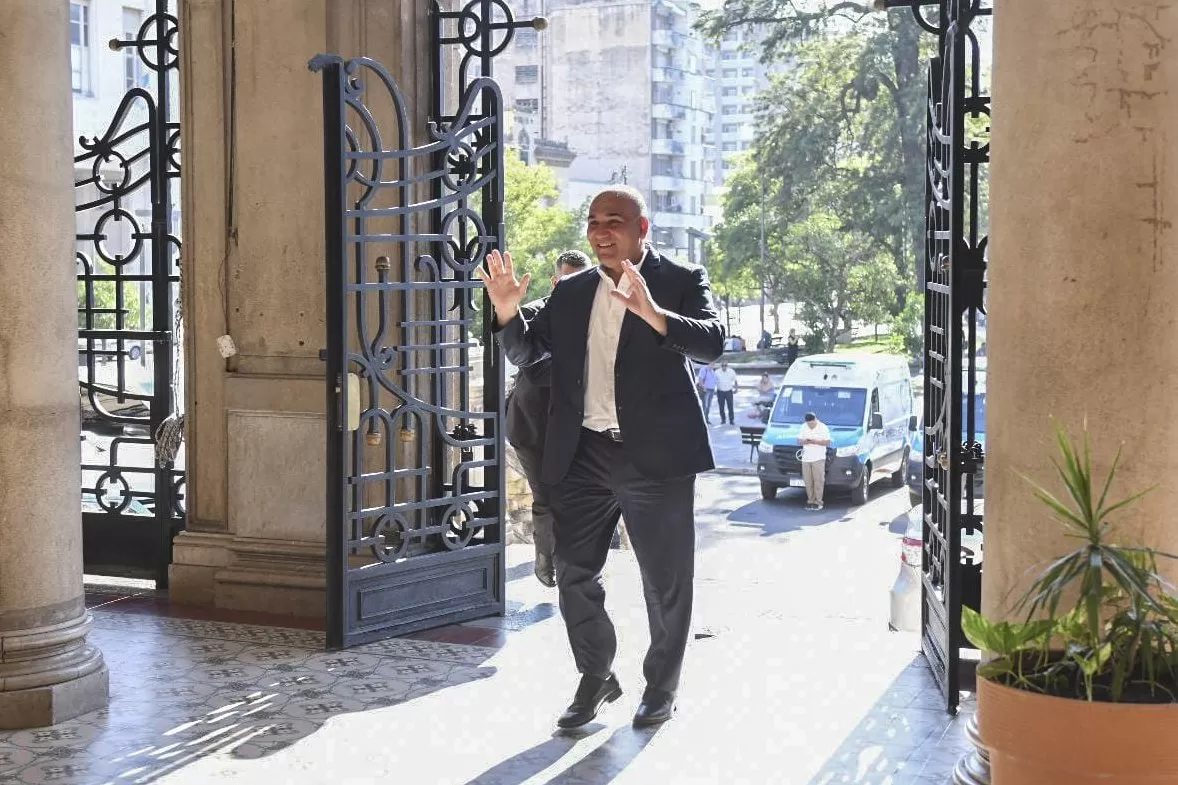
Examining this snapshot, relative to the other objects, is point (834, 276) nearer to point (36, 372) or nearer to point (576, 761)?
point (36, 372)

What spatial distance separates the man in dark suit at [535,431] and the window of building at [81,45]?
84.9 feet

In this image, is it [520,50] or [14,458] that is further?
[520,50]

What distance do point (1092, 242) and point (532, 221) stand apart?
37168 millimetres

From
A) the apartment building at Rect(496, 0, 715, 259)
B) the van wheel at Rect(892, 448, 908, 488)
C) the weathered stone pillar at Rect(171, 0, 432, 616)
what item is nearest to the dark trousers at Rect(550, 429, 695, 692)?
the weathered stone pillar at Rect(171, 0, 432, 616)

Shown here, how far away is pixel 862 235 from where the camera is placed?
36.6 meters

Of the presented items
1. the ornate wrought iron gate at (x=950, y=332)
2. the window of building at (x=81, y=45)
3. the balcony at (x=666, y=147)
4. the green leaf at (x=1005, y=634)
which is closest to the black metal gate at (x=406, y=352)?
the ornate wrought iron gate at (x=950, y=332)

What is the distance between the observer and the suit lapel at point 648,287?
5.22 metres

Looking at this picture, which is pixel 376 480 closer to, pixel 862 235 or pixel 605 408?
pixel 605 408

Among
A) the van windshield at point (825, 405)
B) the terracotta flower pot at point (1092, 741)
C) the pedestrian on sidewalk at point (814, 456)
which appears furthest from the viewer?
the van windshield at point (825, 405)

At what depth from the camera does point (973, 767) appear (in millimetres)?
4219

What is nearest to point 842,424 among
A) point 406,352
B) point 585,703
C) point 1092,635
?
point 406,352

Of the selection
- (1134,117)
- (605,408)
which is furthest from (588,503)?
(1134,117)

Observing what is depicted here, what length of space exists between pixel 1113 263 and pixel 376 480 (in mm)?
3994

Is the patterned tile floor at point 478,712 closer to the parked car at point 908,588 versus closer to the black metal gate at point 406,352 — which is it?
the black metal gate at point 406,352
